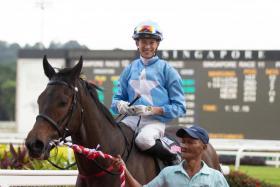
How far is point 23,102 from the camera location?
49.6 feet

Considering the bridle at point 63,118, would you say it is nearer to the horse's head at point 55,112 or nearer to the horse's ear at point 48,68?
the horse's head at point 55,112

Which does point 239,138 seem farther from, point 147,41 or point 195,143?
point 195,143

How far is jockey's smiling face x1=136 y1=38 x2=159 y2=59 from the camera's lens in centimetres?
469

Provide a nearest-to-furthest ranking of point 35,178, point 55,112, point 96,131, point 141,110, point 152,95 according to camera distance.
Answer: point 55,112
point 96,131
point 141,110
point 152,95
point 35,178

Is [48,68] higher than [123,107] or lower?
higher

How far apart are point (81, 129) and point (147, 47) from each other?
36.5 inches

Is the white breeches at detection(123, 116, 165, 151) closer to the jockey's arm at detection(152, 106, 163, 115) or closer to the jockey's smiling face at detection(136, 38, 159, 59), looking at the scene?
the jockey's arm at detection(152, 106, 163, 115)

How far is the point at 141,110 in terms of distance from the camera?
452 centimetres

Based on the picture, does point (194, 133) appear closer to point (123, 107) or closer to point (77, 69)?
point (77, 69)

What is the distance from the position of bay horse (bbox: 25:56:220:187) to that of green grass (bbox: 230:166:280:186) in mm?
7573

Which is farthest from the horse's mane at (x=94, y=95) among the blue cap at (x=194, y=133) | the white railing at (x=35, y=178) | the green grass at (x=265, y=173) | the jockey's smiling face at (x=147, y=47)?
the green grass at (x=265, y=173)

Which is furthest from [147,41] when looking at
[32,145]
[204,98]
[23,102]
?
[23,102]

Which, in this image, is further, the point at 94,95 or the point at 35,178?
the point at 35,178

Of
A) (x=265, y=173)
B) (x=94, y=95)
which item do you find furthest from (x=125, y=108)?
(x=265, y=173)
